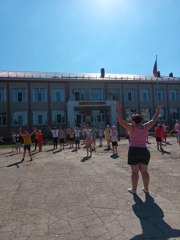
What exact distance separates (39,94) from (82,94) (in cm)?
634

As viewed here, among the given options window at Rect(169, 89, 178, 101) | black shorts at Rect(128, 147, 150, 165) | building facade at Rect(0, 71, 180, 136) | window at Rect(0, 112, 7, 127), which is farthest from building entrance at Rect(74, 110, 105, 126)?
black shorts at Rect(128, 147, 150, 165)

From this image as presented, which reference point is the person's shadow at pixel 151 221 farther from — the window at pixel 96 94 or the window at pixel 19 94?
the window at pixel 96 94

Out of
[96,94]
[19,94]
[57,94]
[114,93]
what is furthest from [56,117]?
[114,93]

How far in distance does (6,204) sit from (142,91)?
44379 millimetres

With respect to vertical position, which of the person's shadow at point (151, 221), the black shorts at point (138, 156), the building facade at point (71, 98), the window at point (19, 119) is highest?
the building facade at point (71, 98)

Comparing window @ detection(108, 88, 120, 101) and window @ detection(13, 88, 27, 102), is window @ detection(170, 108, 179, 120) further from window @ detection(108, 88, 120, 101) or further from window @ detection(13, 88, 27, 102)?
window @ detection(13, 88, 27, 102)

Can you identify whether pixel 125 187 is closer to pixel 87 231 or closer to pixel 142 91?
pixel 87 231

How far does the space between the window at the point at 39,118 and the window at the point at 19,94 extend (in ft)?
8.24

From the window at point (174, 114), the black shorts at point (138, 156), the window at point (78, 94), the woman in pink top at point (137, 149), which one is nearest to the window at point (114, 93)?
the window at point (78, 94)

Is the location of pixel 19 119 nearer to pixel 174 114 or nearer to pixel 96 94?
pixel 96 94

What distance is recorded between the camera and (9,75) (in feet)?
142

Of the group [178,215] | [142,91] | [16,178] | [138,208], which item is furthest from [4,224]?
[142,91]

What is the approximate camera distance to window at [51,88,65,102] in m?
44.4

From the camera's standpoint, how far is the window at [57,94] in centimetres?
4438
